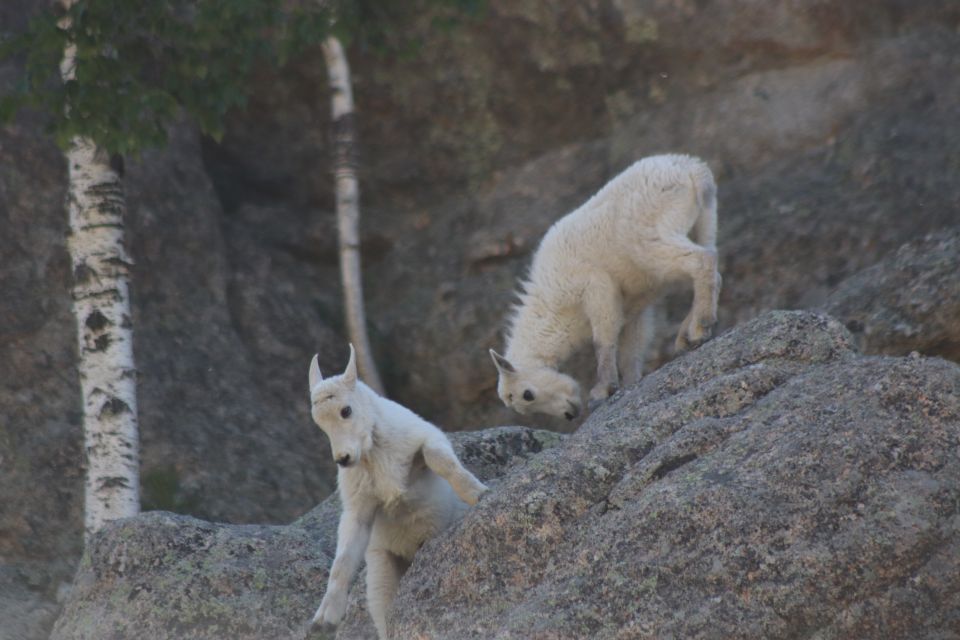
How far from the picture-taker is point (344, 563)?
6293 millimetres

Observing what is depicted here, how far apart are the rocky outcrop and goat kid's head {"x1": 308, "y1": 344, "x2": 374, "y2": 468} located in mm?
587

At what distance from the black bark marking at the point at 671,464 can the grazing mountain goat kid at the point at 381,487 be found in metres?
0.97

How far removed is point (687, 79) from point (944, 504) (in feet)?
34.7

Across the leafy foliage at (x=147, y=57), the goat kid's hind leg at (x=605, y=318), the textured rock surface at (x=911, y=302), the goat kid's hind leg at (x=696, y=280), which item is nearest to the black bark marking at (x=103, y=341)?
the leafy foliage at (x=147, y=57)

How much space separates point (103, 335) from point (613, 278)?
12.3 ft

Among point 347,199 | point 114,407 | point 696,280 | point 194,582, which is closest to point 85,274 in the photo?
point 114,407

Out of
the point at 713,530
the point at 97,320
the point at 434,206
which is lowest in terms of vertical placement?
the point at 713,530

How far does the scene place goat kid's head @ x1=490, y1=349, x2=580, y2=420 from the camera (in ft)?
33.5

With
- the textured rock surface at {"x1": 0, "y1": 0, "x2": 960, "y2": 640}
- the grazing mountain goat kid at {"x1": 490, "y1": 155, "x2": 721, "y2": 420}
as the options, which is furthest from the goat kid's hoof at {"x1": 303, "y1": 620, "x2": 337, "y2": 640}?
the textured rock surface at {"x1": 0, "y1": 0, "x2": 960, "y2": 640}

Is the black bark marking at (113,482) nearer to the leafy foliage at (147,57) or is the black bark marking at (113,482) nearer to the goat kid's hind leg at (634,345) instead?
the leafy foliage at (147,57)

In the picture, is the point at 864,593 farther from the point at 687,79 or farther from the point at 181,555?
the point at 687,79

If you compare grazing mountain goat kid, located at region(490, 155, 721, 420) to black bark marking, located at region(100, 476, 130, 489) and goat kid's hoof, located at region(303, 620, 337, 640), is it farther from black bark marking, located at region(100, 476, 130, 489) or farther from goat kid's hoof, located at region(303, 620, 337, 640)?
goat kid's hoof, located at region(303, 620, 337, 640)

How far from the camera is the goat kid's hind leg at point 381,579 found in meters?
6.53

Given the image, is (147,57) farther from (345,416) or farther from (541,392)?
(345,416)
